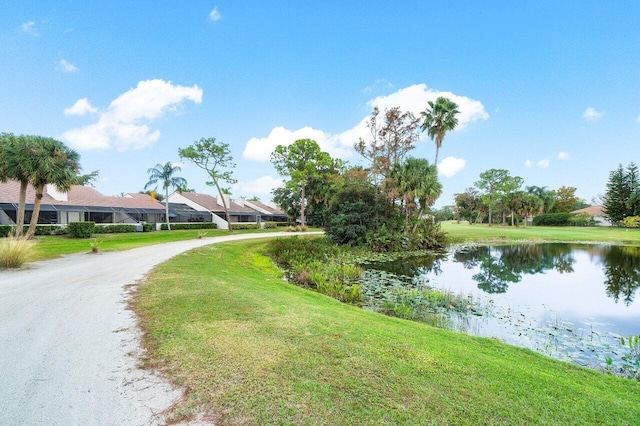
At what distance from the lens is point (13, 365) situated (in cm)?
358

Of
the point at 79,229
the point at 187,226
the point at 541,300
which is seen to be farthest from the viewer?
the point at 187,226

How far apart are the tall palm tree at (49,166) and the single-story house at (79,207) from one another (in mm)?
5034

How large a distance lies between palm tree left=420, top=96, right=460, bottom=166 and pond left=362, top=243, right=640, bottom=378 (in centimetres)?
1416

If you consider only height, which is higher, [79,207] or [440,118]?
[440,118]

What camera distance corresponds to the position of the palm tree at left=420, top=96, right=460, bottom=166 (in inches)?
1155

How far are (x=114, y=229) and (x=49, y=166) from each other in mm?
10607

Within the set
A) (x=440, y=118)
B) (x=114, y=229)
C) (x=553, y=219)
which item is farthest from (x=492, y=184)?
(x=114, y=229)

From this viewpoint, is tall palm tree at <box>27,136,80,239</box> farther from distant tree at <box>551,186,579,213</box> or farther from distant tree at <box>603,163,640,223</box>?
distant tree at <box>551,186,579,213</box>

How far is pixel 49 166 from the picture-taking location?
19.3 metres

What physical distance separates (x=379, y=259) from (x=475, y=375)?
1691 centimetres

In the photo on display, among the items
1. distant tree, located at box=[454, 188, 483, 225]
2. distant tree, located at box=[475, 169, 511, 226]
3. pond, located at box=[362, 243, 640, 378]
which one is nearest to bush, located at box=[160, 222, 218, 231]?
pond, located at box=[362, 243, 640, 378]

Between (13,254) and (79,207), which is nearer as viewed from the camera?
(13,254)

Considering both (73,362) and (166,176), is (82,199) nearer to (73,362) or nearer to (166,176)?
(166,176)

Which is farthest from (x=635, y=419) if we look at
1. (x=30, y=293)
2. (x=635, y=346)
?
(x=30, y=293)
